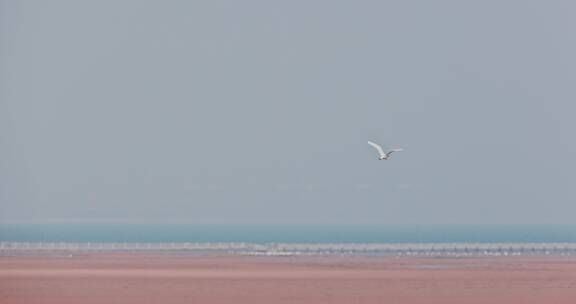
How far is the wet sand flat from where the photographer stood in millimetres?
49281

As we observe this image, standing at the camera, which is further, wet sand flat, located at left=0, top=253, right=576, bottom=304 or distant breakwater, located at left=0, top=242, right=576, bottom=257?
distant breakwater, located at left=0, top=242, right=576, bottom=257

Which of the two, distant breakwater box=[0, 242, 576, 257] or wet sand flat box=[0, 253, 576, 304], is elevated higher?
distant breakwater box=[0, 242, 576, 257]

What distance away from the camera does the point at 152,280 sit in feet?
183

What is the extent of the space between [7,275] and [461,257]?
2301 cm

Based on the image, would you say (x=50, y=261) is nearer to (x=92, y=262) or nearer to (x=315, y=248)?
(x=92, y=262)

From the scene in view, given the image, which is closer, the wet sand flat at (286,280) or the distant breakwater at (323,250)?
the wet sand flat at (286,280)

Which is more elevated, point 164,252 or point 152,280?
point 164,252

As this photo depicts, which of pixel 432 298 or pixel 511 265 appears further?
pixel 511 265

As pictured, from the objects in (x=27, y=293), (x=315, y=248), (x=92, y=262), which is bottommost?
(x=27, y=293)

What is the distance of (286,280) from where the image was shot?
5625 centimetres

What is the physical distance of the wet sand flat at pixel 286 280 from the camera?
49.3 m

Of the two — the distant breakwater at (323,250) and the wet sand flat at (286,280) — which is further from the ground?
the distant breakwater at (323,250)

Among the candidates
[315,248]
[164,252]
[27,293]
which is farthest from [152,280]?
[315,248]

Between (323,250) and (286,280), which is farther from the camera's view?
(323,250)
